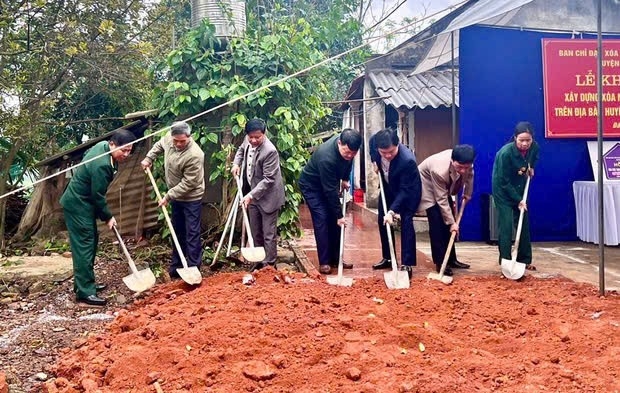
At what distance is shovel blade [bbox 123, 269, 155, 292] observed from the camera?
4957 millimetres

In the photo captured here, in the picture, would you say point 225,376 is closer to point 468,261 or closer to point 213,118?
point 468,261

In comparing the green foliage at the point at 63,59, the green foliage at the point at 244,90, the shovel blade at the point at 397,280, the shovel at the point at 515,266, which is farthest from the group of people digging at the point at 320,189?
the green foliage at the point at 63,59

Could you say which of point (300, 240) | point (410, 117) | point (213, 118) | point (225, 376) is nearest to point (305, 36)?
point (213, 118)

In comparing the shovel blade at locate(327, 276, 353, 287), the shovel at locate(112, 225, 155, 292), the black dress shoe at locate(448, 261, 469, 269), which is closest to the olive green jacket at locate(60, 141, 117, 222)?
the shovel at locate(112, 225, 155, 292)

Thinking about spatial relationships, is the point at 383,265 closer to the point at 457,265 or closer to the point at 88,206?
the point at 457,265

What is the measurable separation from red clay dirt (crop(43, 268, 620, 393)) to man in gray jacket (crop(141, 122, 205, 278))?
93cm

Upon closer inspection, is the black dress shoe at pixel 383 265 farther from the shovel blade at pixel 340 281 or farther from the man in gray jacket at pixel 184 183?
the man in gray jacket at pixel 184 183

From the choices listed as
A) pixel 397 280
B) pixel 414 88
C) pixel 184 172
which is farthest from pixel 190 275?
pixel 414 88

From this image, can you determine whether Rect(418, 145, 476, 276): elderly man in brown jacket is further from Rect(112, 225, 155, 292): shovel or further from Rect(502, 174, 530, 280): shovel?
Rect(112, 225, 155, 292): shovel

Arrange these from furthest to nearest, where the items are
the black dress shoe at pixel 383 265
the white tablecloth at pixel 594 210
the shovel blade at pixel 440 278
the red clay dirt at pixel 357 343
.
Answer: the white tablecloth at pixel 594 210 < the black dress shoe at pixel 383 265 < the shovel blade at pixel 440 278 < the red clay dirt at pixel 357 343

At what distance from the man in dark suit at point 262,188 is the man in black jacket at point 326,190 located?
0.31m

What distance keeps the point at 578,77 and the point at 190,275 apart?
5.53 meters

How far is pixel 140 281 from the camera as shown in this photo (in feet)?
16.5

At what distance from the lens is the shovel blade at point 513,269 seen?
5023 millimetres
